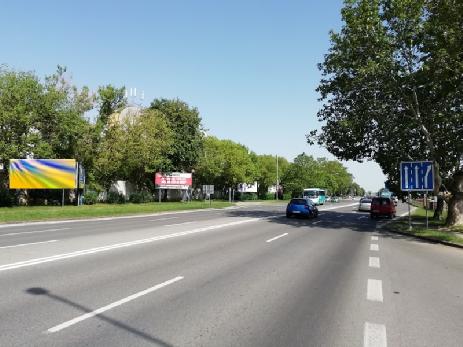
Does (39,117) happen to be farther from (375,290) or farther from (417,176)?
(375,290)

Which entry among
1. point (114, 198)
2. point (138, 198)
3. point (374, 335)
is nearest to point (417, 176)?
point (374, 335)

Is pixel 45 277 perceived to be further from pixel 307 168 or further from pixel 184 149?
pixel 307 168

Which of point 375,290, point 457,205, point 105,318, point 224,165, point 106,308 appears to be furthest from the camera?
point 224,165

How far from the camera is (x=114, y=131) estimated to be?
158ft

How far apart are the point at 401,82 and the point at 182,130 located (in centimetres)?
3923

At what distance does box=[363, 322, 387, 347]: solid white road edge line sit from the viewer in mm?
5297

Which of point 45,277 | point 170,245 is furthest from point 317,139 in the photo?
point 45,277

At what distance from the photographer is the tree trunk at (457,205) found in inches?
990

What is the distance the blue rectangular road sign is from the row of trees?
1143 inches

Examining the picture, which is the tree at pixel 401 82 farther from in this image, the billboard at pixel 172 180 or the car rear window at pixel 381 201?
the billboard at pixel 172 180

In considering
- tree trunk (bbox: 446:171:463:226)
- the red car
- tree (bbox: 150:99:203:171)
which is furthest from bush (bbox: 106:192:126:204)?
tree trunk (bbox: 446:171:463:226)

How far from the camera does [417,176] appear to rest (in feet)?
77.5

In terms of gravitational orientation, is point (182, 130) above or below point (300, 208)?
above

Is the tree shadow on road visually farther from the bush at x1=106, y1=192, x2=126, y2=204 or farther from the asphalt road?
the bush at x1=106, y1=192, x2=126, y2=204
